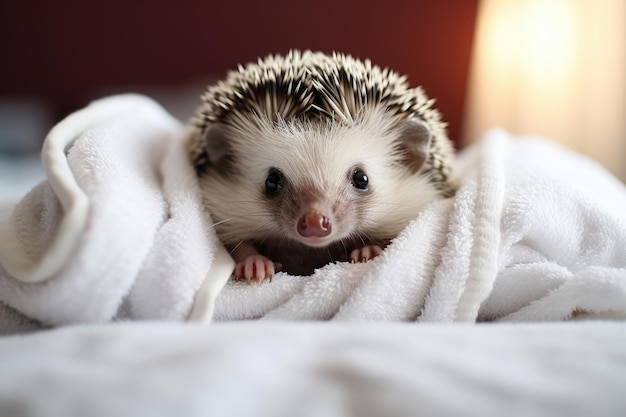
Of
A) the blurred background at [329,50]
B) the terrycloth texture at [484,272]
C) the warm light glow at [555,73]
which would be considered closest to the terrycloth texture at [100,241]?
the terrycloth texture at [484,272]

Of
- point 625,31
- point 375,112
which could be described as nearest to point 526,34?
point 625,31

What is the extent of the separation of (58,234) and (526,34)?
246cm

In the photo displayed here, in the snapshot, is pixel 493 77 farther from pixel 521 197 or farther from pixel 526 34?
pixel 521 197

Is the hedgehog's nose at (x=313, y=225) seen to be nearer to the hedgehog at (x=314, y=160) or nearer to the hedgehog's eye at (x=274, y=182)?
the hedgehog at (x=314, y=160)

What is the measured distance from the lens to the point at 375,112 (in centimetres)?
113

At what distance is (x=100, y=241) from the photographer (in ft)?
2.23

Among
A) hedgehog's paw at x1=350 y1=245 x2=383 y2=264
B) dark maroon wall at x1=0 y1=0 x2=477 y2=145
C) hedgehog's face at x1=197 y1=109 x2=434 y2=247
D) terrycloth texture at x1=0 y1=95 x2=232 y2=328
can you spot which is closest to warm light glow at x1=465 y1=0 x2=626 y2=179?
dark maroon wall at x1=0 y1=0 x2=477 y2=145

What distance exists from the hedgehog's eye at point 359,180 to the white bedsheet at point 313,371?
1.60 feet

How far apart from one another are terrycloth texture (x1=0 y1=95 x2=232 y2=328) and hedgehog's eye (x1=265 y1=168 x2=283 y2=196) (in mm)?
188

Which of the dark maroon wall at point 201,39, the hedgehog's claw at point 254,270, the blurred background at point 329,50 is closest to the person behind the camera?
the hedgehog's claw at point 254,270

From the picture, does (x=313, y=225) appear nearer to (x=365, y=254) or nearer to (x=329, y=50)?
(x=365, y=254)

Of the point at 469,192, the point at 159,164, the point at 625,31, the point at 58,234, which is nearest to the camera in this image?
the point at 58,234

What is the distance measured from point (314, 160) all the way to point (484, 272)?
43 centimetres

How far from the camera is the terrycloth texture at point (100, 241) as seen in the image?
0.68 m
